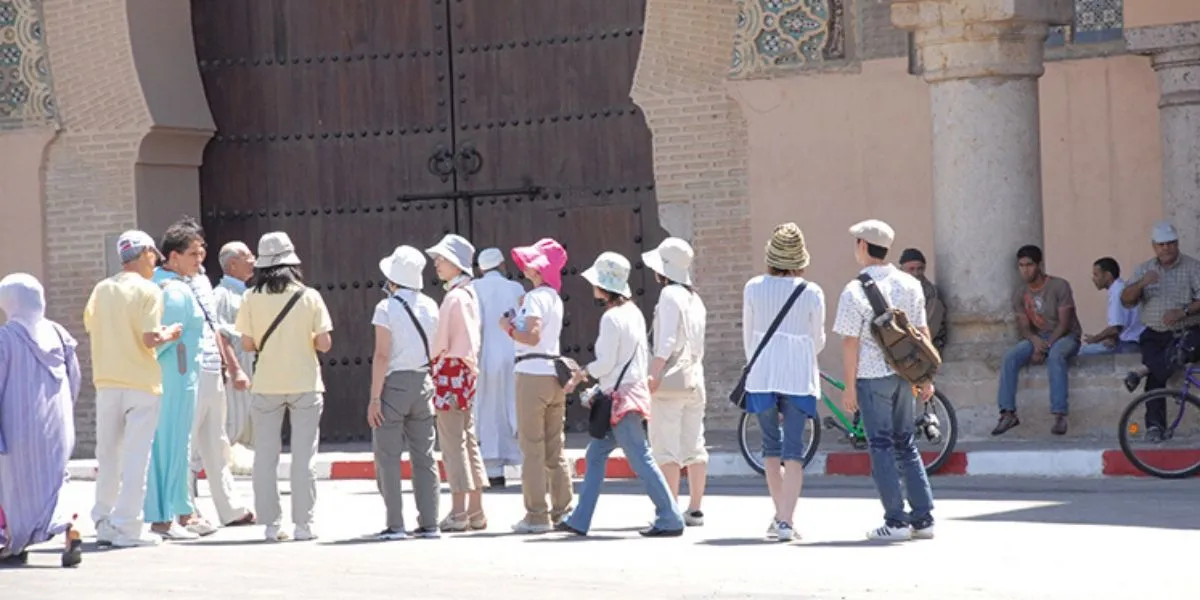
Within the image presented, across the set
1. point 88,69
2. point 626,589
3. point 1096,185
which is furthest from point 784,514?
point 88,69

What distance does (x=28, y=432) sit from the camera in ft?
34.8

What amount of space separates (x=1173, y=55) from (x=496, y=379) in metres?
4.65

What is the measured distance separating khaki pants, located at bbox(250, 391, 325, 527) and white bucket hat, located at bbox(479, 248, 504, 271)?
2883 millimetres

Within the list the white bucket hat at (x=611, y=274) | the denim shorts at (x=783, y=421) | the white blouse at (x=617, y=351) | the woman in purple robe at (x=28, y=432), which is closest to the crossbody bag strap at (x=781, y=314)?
the denim shorts at (x=783, y=421)

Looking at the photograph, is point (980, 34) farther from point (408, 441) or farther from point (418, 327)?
point (408, 441)

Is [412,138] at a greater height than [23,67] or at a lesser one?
lesser

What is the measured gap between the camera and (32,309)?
1066 centimetres

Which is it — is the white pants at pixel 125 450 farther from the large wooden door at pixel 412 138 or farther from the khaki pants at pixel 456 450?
the large wooden door at pixel 412 138

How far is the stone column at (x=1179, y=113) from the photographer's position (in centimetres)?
1541

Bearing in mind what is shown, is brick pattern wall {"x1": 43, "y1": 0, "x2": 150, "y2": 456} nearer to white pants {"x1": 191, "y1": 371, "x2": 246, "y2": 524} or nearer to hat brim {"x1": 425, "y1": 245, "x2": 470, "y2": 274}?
white pants {"x1": 191, "y1": 371, "x2": 246, "y2": 524}

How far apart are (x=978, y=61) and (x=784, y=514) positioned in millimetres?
5078

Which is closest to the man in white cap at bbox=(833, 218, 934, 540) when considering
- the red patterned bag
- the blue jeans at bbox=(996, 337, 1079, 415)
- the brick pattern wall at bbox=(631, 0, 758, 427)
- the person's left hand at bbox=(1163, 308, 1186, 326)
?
the red patterned bag

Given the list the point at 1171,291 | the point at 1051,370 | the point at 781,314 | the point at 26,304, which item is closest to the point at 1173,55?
the point at 1171,291

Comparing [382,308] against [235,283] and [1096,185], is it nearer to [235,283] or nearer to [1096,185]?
[235,283]
